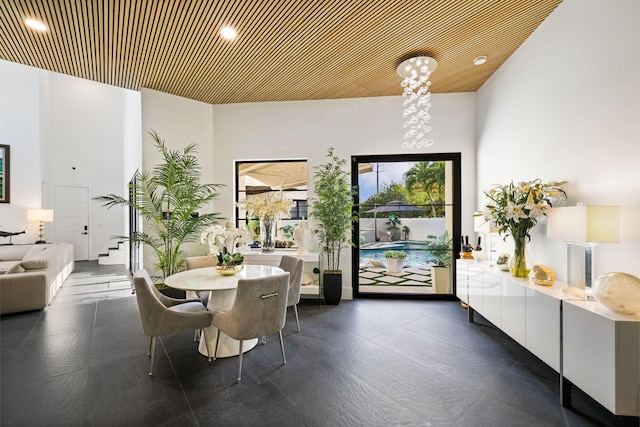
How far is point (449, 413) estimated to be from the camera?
78.5 inches

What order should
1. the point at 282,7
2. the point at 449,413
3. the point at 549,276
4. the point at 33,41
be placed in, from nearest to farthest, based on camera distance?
the point at 449,413 < the point at 549,276 < the point at 282,7 < the point at 33,41

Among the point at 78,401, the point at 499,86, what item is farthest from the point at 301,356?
the point at 499,86

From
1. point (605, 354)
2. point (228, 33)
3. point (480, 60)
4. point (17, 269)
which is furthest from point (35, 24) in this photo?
point (605, 354)

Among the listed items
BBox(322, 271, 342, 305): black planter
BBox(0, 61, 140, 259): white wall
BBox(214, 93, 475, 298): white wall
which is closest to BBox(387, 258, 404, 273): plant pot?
BBox(214, 93, 475, 298): white wall

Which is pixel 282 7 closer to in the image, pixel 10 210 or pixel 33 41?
pixel 33 41

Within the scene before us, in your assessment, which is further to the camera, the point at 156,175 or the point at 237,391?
the point at 156,175

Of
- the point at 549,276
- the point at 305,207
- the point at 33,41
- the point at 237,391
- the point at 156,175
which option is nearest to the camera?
the point at 237,391

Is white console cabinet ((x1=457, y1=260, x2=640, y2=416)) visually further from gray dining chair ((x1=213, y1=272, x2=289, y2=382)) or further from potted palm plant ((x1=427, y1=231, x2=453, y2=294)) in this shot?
gray dining chair ((x1=213, y1=272, x2=289, y2=382))

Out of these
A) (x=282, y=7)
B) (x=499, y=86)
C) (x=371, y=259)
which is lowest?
(x=371, y=259)

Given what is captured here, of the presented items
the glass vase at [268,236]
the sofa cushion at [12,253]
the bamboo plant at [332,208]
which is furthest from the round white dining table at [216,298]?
the sofa cushion at [12,253]

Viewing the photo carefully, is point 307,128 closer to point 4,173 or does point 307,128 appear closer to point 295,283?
point 295,283

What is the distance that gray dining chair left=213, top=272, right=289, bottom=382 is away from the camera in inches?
92.8

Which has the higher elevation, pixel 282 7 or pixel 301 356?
pixel 282 7

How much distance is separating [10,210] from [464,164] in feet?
32.1
